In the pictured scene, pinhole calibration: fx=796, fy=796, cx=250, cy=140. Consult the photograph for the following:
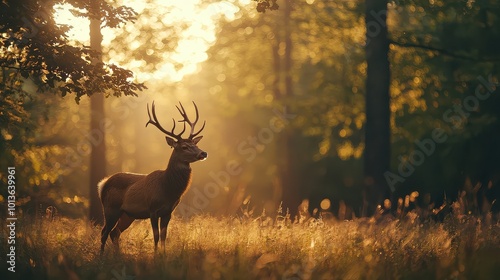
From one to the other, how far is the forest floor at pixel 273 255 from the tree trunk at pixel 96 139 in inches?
215

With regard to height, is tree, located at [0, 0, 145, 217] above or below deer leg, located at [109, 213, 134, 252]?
above

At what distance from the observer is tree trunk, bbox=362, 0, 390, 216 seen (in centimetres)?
1667

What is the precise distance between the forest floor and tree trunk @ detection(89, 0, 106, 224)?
5473mm

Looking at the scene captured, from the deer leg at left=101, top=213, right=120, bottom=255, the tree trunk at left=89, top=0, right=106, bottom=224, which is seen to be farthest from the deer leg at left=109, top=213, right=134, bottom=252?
the tree trunk at left=89, top=0, right=106, bottom=224

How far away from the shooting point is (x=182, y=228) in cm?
1394

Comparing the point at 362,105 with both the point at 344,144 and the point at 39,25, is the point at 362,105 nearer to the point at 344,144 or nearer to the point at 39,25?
the point at 344,144

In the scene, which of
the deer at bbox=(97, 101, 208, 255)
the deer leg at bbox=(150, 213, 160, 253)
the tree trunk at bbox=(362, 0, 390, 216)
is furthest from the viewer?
the tree trunk at bbox=(362, 0, 390, 216)

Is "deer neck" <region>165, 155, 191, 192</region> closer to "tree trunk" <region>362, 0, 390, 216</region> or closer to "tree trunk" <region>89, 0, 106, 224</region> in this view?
"tree trunk" <region>362, 0, 390, 216</region>

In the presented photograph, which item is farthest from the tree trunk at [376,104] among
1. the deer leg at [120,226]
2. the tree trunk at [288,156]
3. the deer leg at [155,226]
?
the tree trunk at [288,156]

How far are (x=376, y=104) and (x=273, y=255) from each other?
708 centimetres

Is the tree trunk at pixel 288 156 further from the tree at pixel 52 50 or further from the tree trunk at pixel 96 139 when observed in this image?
the tree at pixel 52 50

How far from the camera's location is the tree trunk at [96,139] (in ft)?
60.1

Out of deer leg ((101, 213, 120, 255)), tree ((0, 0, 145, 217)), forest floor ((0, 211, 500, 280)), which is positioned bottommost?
forest floor ((0, 211, 500, 280))

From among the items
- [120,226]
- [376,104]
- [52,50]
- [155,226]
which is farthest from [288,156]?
[52,50]
